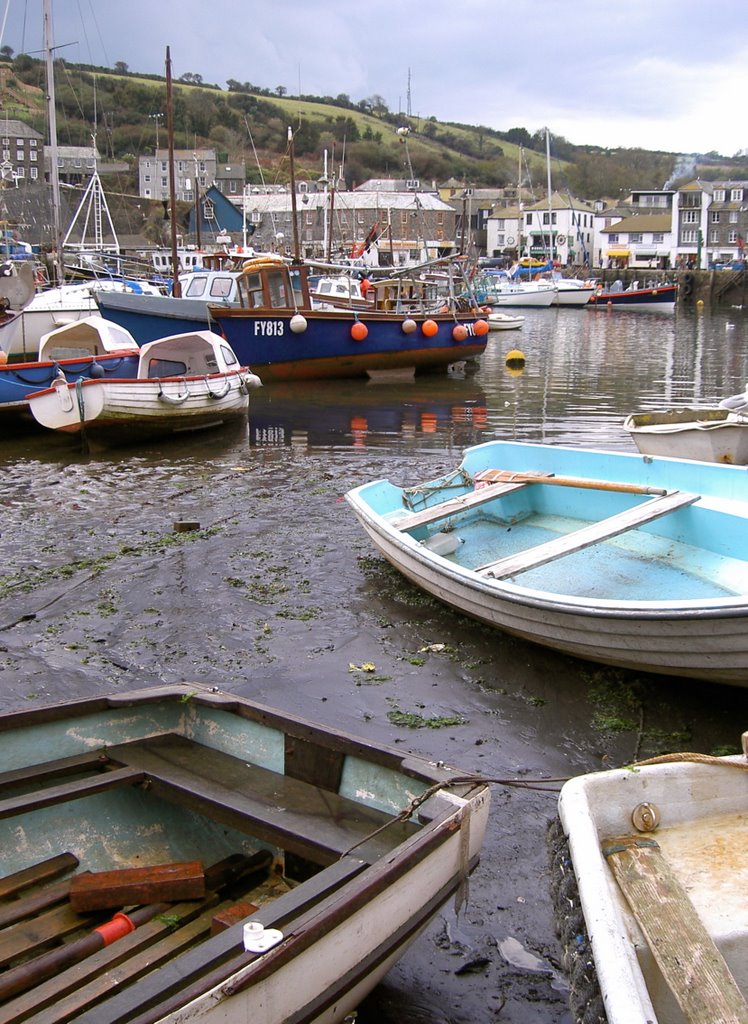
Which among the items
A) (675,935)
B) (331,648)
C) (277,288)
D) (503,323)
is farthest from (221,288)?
(675,935)

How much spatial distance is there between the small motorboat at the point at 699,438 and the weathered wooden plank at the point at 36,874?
830 centimetres

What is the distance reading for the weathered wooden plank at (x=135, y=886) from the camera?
3418 mm

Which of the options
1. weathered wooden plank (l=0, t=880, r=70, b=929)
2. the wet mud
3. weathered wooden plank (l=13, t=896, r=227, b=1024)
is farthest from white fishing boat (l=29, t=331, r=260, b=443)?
weathered wooden plank (l=13, t=896, r=227, b=1024)

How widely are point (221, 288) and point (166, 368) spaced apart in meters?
11.7

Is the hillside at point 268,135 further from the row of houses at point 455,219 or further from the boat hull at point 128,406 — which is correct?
the boat hull at point 128,406

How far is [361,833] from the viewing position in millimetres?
3508

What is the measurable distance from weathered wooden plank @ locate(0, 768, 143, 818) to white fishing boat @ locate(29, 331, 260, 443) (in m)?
11.0

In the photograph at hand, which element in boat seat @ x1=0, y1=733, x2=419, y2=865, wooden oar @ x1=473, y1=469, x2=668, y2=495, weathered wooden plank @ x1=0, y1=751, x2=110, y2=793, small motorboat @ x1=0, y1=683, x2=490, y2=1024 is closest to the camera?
small motorboat @ x1=0, y1=683, x2=490, y2=1024

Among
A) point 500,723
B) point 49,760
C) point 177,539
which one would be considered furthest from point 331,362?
point 49,760

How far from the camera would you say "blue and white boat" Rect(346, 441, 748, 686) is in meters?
5.52

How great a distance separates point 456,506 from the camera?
8023 mm

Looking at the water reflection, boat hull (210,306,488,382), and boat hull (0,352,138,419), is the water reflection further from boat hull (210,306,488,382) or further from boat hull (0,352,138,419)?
boat hull (0,352,138,419)

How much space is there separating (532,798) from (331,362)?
19347 millimetres

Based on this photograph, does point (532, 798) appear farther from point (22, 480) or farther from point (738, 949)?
point (22, 480)
